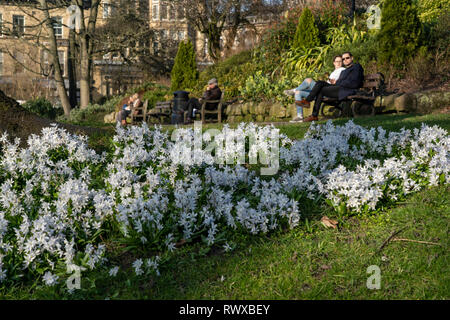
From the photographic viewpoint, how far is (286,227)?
3.51m

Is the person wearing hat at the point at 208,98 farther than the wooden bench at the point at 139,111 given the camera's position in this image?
No

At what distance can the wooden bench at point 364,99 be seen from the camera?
28.9 feet

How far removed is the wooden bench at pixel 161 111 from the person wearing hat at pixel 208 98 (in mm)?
2517

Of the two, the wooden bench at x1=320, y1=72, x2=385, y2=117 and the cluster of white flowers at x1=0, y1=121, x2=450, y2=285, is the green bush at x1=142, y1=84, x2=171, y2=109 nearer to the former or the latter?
the wooden bench at x1=320, y1=72, x2=385, y2=117

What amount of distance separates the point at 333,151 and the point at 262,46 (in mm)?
12068

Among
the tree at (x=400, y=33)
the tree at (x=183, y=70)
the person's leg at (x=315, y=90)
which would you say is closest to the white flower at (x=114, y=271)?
the person's leg at (x=315, y=90)

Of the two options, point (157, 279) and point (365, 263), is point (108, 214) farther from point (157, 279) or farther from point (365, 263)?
point (365, 263)

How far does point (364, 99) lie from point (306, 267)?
6.60m

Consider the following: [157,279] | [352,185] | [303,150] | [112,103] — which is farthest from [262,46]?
[157,279]

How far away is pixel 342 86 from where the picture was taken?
9.08m

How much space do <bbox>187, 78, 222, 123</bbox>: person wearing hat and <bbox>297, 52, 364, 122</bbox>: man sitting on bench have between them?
154 inches

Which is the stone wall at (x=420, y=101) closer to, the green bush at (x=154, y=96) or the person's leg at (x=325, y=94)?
the person's leg at (x=325, y=94)

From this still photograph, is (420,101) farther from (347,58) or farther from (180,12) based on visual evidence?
(180,12)

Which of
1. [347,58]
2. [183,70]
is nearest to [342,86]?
[347,58]
